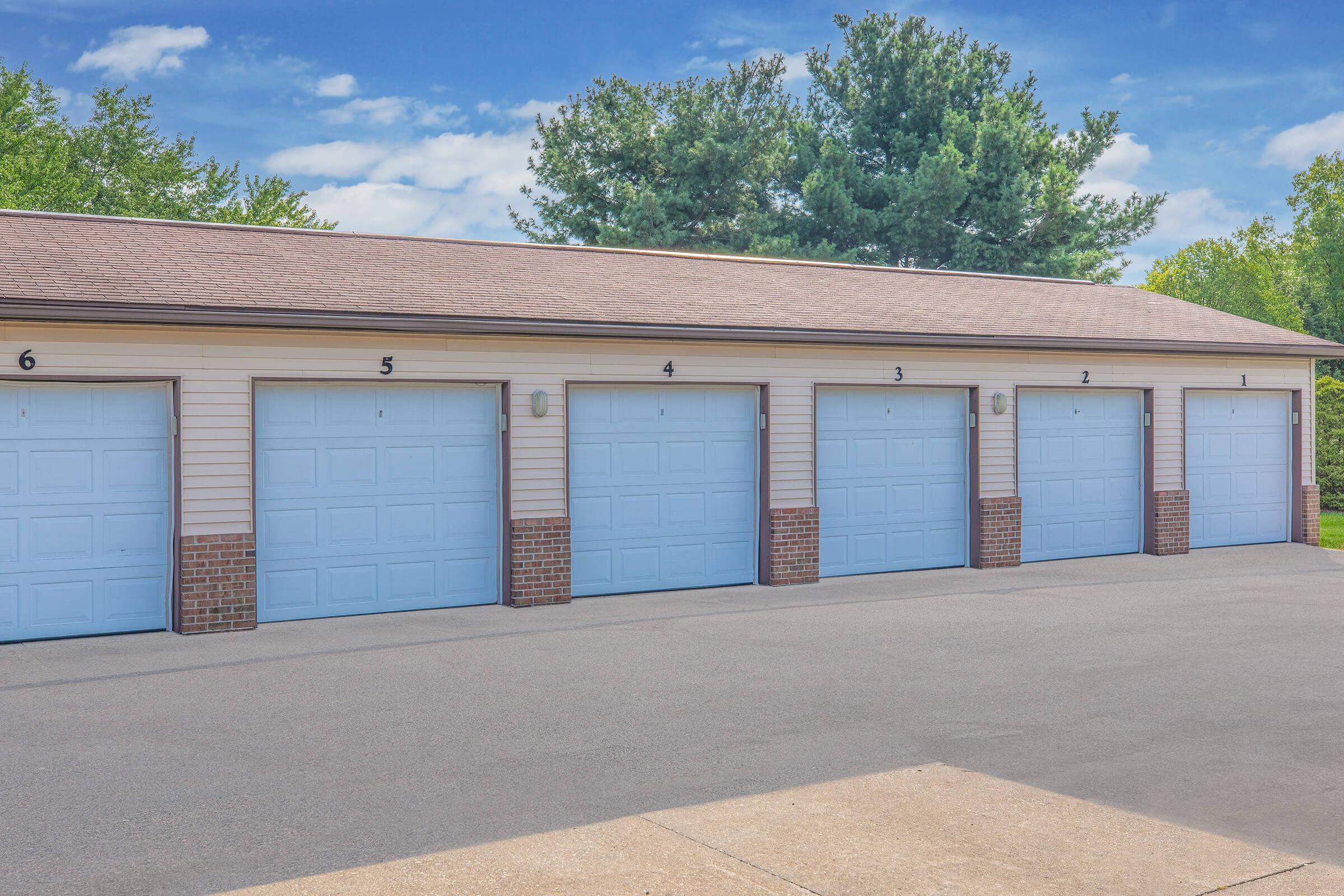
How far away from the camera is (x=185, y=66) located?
5162 cm

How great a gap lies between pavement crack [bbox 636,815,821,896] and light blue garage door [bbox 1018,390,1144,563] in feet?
37.1

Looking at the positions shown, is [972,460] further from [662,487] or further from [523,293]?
[523,293]

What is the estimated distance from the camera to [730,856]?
5121mm

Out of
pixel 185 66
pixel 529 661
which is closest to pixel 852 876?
pixel 529 661

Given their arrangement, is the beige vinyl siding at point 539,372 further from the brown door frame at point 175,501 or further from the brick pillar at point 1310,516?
the brick pillar at point 1310,516

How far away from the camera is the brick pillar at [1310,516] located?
59.9ft

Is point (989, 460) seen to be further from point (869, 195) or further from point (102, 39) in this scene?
point (102, 39)

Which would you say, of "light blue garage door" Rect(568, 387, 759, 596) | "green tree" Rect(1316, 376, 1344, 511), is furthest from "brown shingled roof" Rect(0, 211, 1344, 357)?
"green tree" Rect(1316, 376, 1344, 511)

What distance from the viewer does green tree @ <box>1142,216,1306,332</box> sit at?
6009 centimetres

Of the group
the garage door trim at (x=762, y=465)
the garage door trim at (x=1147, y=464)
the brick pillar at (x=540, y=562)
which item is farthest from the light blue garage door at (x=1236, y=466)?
the brick pillar at (x=540, y=562)

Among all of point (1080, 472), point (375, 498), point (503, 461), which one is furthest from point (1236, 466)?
point (375, 498)

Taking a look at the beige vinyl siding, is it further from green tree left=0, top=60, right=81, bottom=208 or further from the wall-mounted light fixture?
green tree left=0, top=60, right=81, bottom=208

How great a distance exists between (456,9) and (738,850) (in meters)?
39.9

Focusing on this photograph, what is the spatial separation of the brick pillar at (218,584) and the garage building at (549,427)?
25 millimetres
